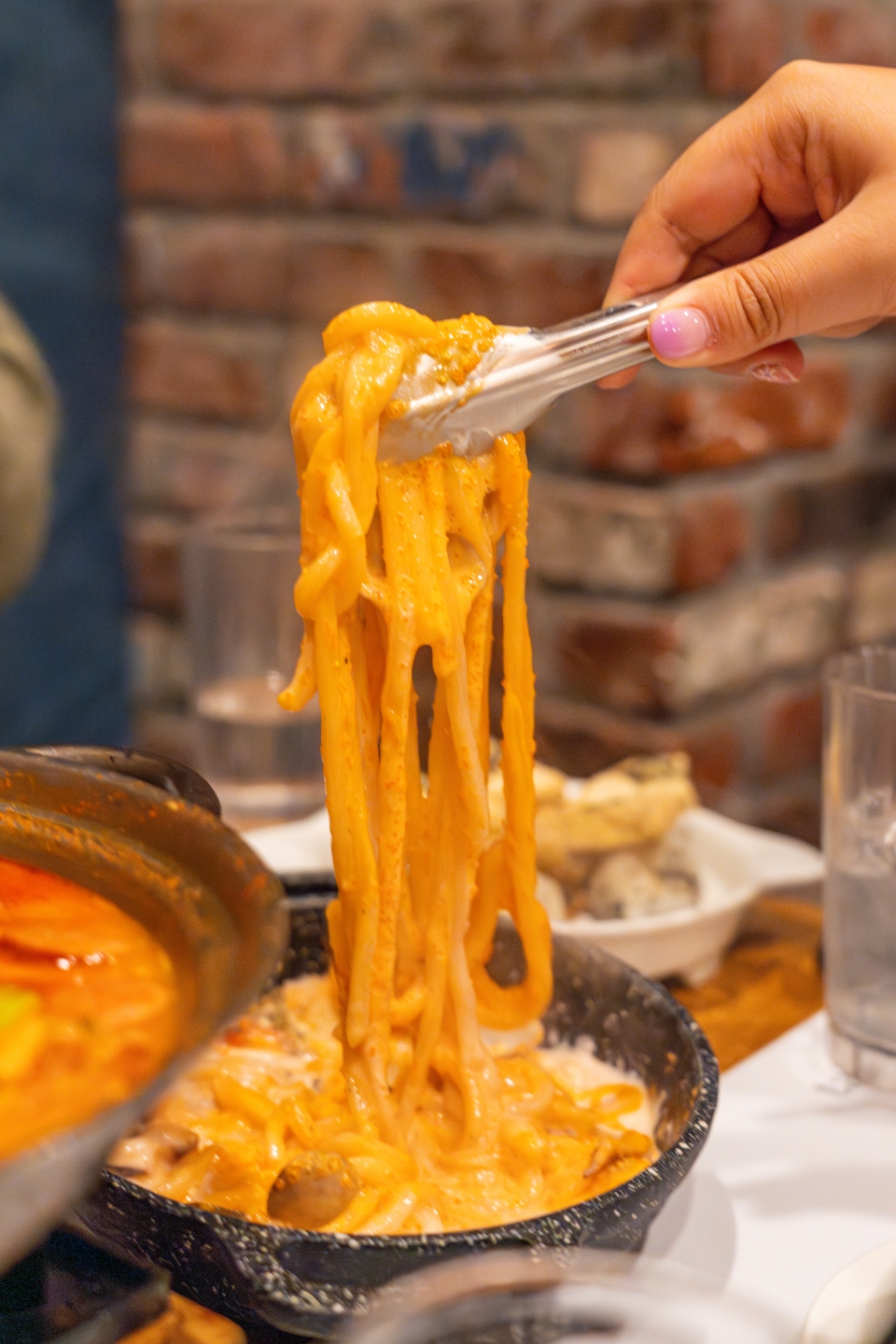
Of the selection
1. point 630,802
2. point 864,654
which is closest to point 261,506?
point 630,802

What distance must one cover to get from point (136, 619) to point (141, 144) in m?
0.68

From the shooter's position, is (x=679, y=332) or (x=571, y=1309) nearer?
(x=571, y=1309)

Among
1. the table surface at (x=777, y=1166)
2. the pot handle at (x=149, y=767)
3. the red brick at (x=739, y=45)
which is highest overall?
the red brick at (x=739, y=45)

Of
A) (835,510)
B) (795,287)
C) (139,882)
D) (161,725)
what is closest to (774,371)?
(795,287)

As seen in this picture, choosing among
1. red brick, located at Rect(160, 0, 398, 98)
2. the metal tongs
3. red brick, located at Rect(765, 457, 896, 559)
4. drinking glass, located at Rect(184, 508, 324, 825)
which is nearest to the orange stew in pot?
the metal tongs

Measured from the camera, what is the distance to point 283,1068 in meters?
0.77

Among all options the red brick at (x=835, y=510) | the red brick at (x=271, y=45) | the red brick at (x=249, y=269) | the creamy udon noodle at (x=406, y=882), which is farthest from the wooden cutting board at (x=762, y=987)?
the red brick at (x=271, y=45)

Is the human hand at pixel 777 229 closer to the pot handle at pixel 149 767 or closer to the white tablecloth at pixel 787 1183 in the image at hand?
the pot handle at pixel 149 767

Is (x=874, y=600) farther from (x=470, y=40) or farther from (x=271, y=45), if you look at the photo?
(x=271, y=45)

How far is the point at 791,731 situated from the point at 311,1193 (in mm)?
1346

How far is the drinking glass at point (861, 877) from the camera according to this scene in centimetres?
83

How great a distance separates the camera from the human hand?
0.78 m

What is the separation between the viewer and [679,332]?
0.74 meters

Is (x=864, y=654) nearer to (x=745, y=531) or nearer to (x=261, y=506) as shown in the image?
(x=745, y=531)
